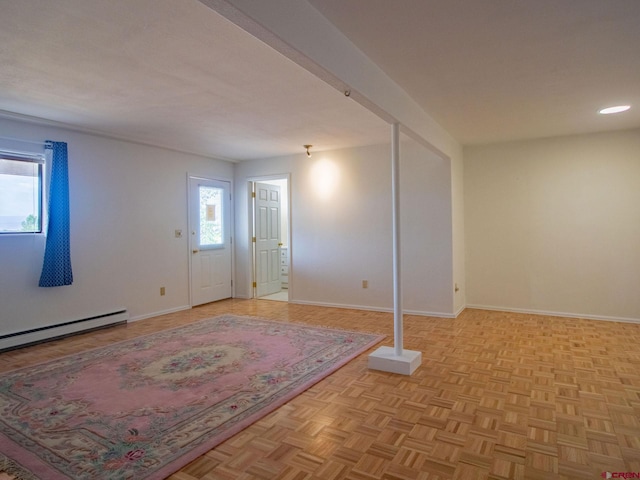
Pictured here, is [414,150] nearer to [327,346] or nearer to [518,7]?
[327,346]

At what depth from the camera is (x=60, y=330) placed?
4324mm

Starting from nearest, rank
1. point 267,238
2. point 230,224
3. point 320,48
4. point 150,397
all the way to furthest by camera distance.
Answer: point 320,48 → point 150,397 → point 230,224 → point 267,238

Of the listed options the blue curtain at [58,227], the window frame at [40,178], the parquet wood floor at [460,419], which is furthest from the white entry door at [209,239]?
the parquet wood floor at [460,419]

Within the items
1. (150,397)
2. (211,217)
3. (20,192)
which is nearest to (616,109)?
(150,397)

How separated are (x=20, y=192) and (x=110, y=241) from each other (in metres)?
1.07

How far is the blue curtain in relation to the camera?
165 inches

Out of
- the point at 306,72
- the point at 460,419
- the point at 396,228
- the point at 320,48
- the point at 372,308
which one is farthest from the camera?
the point at 372,308

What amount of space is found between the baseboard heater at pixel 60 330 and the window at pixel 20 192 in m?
1.06

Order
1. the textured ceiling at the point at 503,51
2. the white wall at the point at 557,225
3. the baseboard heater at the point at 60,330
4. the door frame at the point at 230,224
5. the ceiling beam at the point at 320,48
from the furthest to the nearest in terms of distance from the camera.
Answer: the door frame at the point at 230,224, the white wall at the point at 557,225, the baseboard heater at the point at 60,330, the textured ceiling at the point at 503,51, the ceiling beam at the point at 320,48

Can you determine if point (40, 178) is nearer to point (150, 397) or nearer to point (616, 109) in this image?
point (150, 397)

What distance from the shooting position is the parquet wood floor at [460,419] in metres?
1.95

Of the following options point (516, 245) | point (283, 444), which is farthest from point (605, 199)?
point (283, 444)

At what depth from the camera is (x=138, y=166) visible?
5.18 metres

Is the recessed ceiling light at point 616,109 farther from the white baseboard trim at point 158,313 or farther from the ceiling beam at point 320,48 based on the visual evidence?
the white baseboard trim at point 158,313
